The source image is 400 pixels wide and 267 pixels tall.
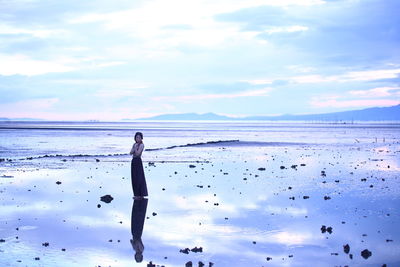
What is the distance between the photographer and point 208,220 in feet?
55.0

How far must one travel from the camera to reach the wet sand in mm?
12555

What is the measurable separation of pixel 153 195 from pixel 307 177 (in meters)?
10.3

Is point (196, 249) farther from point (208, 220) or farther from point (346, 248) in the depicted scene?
point (208, 220)

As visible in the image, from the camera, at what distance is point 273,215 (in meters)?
17.6

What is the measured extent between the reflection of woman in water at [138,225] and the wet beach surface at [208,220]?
0.16m

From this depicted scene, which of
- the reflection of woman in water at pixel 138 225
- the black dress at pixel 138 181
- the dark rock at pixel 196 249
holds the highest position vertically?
the black dress at pixel 138 181

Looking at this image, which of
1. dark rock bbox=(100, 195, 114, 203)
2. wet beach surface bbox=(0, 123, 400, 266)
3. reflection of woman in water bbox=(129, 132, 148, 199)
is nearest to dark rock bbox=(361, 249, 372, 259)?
wet beach surface bbox=(0, 123, 400, 266)

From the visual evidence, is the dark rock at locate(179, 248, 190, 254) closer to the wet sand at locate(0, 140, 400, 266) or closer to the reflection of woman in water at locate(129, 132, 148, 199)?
the wet sand at locate(0, 140, 400, 266)

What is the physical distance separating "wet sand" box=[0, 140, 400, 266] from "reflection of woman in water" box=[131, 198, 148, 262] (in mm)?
159

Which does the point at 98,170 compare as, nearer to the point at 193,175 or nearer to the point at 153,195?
the point at 193,175

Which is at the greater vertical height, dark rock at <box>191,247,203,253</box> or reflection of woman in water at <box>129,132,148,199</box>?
reflection of woman in water at <box>129,132,148,199</box>

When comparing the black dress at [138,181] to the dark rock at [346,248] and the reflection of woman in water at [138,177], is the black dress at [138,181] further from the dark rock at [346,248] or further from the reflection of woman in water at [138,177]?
the dark rock at [346,248]

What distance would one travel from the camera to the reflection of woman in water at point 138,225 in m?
13.1

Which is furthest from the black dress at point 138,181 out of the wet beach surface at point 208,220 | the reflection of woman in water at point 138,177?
the wet beach surface at point 208,220
